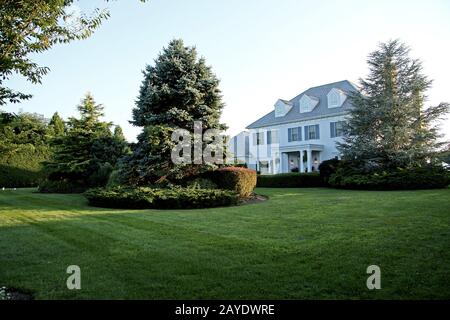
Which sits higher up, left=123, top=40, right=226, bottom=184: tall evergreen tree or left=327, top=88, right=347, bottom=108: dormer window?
left=327, top=88, right=347, bottom=108: dormer window

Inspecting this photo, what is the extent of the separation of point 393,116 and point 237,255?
17.2 meters

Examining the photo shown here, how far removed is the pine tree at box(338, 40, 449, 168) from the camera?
18266 millimetres

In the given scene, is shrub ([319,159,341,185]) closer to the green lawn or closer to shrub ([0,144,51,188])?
the green lawn

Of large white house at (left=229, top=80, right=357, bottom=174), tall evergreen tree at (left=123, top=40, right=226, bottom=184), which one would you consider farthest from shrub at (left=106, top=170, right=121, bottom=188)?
large white house at (left=229, top=80, right=357, bottom=174)

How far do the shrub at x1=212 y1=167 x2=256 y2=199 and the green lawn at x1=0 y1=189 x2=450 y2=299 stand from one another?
4.77 m

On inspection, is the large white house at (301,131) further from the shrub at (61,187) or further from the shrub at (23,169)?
the shrub at (23,169)

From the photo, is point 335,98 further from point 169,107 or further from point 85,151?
point 85,151

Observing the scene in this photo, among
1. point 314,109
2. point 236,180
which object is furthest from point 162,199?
point 314,109

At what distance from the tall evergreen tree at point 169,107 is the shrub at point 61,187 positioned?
6163mm

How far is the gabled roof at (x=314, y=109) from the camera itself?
28016 mm

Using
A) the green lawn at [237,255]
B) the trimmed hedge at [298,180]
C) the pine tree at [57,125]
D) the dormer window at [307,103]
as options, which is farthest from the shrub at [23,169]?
the dormer window at [307,103]

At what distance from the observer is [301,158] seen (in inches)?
1111

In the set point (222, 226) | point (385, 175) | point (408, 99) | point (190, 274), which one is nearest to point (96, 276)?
point (190, 274)

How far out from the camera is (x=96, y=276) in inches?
157
